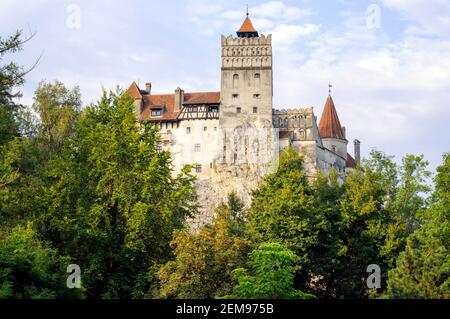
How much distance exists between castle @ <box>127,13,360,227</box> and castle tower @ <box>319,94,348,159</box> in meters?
2.87

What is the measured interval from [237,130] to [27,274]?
192 ft

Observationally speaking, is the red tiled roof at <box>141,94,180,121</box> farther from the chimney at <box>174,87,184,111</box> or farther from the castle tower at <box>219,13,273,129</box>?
the castle tower at <box>219,13,273,129</box>

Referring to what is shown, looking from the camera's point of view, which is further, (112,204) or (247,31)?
(247,31)

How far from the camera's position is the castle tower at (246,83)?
85312 mm

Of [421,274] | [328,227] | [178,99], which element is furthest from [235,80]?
[421,274]

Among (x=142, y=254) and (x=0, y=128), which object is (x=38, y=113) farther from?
(x=0, y=128)

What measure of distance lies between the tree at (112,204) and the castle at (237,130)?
43512mm

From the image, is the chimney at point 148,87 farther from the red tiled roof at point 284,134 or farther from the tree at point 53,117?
the tree at point 53,117

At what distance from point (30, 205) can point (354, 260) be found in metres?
17.2

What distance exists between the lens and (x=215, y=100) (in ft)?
284

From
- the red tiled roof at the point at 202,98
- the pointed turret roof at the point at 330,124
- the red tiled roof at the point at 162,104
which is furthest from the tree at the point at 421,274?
the pointed turret roof at the point at 330,124

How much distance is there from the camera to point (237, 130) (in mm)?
84938

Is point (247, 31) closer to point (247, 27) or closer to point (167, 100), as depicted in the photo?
point (247, 27)
